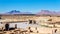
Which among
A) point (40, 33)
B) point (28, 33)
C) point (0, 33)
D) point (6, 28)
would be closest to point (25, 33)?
point (28, 33)

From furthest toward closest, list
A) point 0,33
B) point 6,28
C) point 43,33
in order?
point 6,28
point 0,33
point 43,33

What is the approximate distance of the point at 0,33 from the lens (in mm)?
19172

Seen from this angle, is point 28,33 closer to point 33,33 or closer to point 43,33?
point 33,33

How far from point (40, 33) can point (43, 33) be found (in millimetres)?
358

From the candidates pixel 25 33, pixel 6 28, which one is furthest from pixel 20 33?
pixel 6 28

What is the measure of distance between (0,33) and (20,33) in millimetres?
2617

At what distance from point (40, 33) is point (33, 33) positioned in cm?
89

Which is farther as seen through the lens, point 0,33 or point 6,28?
point 6,28

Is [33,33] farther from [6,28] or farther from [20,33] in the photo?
[6,28]

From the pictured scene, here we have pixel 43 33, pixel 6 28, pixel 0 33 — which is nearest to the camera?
pixel 43 33

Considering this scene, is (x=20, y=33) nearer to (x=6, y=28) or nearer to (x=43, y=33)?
(x=43, y=33)

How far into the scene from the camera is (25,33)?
18406 millimetres

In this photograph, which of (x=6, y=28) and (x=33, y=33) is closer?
(x=33, y=33)

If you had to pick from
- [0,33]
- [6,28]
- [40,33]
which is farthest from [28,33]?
[6,28]
